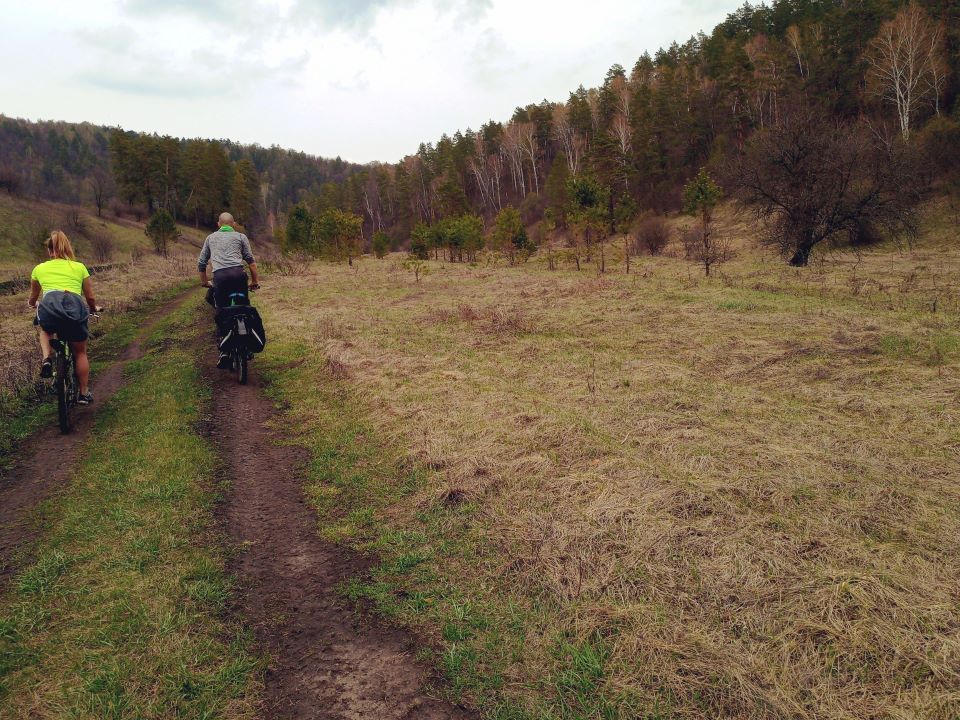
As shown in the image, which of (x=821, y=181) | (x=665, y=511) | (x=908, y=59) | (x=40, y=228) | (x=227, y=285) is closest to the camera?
(x=665, y=511)

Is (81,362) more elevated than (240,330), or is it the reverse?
(240,330)

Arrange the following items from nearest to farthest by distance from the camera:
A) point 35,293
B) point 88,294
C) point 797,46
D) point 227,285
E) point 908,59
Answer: point 35,293 → point 88,294 → point 227,285 → point 908,59 → point 797,46

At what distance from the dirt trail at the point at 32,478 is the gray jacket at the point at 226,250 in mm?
2788

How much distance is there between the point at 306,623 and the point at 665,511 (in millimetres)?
2962

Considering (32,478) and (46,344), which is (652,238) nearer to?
(46,344)

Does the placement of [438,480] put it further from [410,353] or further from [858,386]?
[858,386]

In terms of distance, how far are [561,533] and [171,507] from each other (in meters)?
3.62

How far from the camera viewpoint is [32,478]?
5.39 m

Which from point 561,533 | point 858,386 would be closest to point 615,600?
point 561,533

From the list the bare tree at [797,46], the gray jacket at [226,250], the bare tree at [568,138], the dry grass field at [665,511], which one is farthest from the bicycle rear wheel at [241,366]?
the bare tree at [568,138]

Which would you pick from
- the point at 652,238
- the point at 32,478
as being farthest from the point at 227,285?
the point at 652,238

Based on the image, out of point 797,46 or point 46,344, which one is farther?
point 797,46

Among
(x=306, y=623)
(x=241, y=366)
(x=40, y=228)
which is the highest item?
(x=40, y=228)

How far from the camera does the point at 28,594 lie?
3533 millimetres
